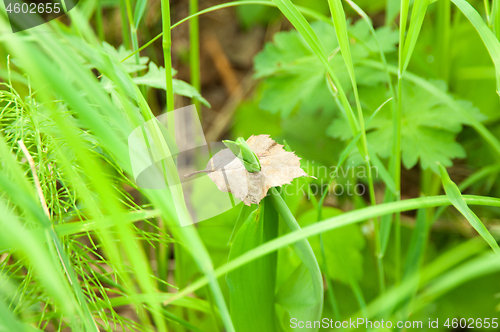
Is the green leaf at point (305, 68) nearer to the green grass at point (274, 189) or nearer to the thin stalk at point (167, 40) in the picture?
the green grass at point (274, 189)

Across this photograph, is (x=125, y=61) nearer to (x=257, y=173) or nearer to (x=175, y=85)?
(x=175, y=85)

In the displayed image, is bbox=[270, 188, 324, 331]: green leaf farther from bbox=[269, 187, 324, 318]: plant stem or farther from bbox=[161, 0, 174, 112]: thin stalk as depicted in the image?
bbox=[161, 0, 174, 112]: thin stalk

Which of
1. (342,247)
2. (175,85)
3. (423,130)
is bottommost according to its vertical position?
(342,247)

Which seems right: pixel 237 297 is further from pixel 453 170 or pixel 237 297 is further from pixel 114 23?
pixel 114 23

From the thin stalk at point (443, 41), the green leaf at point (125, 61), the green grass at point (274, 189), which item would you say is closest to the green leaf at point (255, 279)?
the green grass at point (274, 189)

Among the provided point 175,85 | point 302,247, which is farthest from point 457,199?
point 175,85

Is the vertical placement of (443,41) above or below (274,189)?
above
